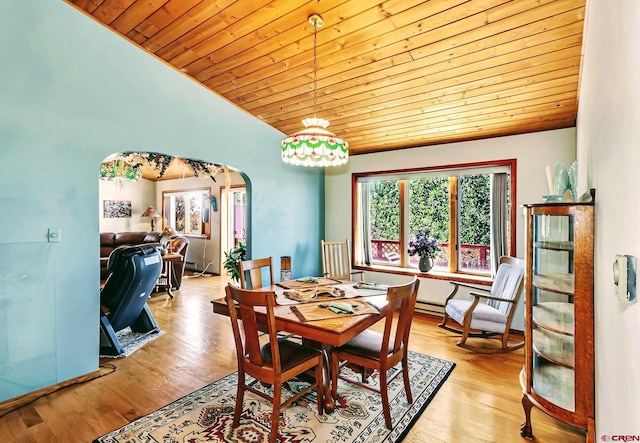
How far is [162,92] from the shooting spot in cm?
328

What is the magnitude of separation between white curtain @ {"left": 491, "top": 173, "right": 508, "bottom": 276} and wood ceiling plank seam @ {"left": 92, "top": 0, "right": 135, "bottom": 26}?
419 centimetres

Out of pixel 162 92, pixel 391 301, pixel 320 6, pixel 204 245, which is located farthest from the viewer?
pixel 204 245

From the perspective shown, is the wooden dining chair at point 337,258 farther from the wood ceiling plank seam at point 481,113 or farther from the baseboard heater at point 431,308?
the wood ceiling plank seam at point 481,113

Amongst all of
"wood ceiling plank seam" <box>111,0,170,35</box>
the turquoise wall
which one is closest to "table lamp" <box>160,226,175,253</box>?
the turquoise wall

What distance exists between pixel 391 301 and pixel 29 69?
313cm

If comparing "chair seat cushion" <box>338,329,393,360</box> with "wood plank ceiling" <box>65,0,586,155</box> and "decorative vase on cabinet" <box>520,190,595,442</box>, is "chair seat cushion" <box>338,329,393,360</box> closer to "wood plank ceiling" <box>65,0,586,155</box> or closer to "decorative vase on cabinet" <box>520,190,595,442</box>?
"decorative vase on cabinet" <box>520,190,595,442</box>

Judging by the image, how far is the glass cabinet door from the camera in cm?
193

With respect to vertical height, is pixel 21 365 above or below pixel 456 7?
below

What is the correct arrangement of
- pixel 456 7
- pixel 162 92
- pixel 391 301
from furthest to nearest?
1. pixel 162 92
2. pixel 456 7
3. pixel 391 301

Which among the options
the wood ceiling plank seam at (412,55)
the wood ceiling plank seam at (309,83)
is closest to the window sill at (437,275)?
the wood ceiling plank seam at (309,83)

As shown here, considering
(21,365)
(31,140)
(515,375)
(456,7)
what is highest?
(456,7)

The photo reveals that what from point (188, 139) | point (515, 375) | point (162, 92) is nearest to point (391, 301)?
point (515, 375)

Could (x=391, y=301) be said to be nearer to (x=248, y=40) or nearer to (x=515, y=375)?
(x=515, y=375)

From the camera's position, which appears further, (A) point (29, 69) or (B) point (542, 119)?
(B) point (542, 119)
